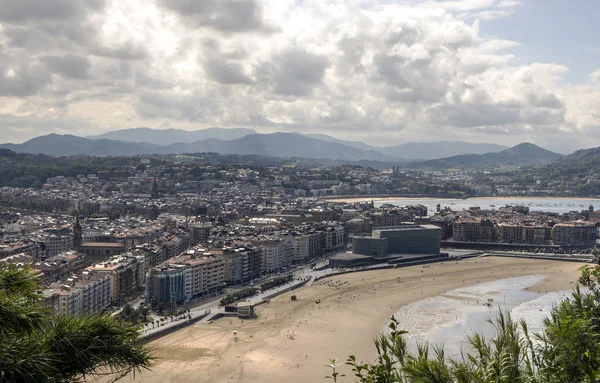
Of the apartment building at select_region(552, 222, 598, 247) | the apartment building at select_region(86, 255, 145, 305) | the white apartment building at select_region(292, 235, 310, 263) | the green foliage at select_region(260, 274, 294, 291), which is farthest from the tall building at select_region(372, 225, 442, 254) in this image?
the apartment building at select_region(86, 255, 145, 305)

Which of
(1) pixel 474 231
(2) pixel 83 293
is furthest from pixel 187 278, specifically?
(1) pixel 474 231

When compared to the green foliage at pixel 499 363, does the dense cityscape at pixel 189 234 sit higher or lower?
lower

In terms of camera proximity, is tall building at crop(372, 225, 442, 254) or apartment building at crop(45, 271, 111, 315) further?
tall building at crop(372, 225, 442, 254)

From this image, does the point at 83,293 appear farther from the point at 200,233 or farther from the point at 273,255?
the point at 200,233

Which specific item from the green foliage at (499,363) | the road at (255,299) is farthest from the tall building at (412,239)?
the green foliage at (499,363)

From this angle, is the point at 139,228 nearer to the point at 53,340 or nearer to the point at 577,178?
the point at 53,340

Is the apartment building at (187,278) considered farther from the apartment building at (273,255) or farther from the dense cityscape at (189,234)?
the apartment building at (273,255)

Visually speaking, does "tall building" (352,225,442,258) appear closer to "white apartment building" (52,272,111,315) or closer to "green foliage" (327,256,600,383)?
"white apartment building" (52,272,111,315)
